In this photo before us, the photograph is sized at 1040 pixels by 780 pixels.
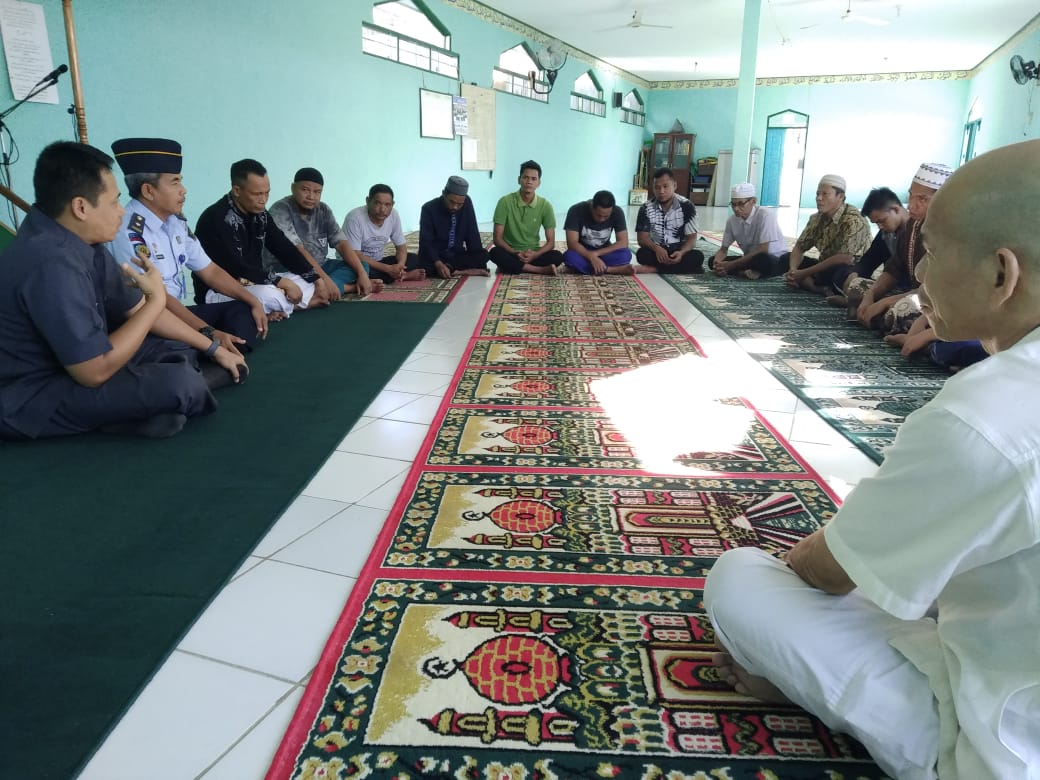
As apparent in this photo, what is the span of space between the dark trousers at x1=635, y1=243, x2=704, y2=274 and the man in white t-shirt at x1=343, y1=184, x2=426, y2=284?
6.50ft

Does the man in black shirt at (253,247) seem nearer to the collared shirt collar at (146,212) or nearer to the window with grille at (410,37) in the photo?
the collared shirt collar at (146,212)

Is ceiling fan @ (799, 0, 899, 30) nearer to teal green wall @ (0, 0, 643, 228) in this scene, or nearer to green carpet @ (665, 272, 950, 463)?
teal green wall @ (0, 0, 643, 228)

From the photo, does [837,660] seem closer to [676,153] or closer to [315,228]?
[315,228]

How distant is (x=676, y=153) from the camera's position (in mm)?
17969

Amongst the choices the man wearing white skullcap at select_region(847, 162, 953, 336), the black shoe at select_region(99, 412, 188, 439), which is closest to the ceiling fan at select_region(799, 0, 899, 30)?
the man wearing white skullcap at select_region(847, 162, 953, 336)

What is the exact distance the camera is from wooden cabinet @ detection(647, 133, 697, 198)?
58.2 feet

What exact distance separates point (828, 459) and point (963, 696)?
4.81 ft

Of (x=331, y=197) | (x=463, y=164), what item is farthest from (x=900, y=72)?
(x=331, y=197)

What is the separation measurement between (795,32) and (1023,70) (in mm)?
3212

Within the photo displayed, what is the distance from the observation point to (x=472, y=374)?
10.3 ft

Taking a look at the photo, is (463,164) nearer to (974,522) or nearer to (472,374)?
(472,374)

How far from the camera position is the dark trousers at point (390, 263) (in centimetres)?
534

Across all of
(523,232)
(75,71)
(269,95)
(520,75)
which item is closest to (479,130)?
(520,75)

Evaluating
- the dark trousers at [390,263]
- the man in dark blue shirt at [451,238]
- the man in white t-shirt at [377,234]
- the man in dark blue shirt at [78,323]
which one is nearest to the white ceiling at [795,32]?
the man in dark blue shirt at [451,238]
